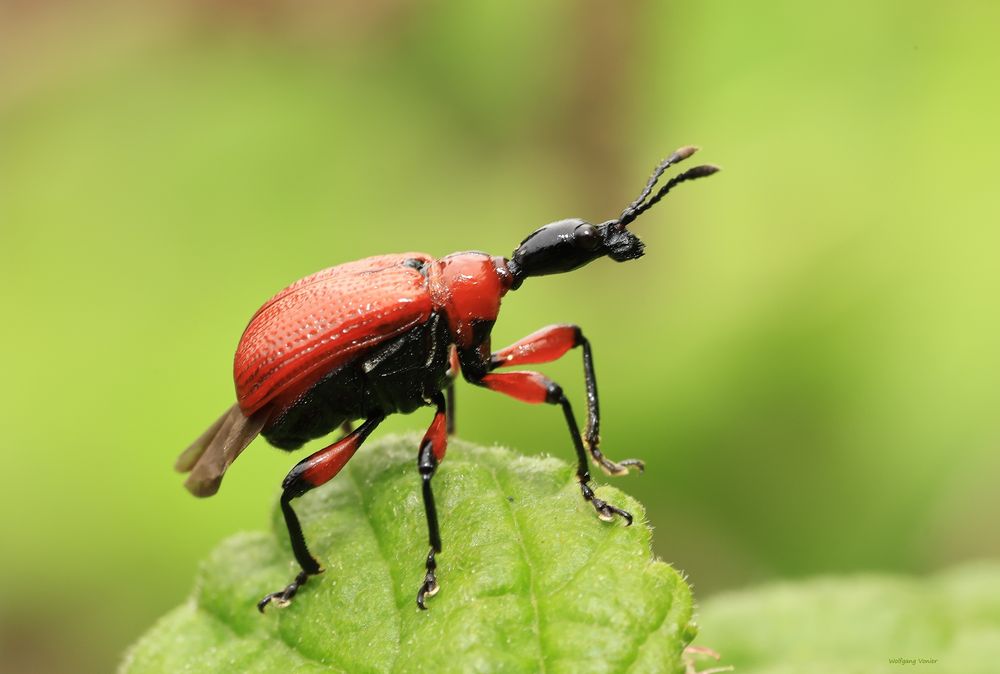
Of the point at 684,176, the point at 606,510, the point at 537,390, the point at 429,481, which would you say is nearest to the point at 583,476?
the point at 606,510

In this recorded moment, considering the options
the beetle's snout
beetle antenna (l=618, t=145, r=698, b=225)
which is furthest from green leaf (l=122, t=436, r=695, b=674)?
beetle antenna (l=618, t=145, r=698, b=225)

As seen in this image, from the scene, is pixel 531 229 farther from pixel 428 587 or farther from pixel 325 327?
pixel 428 587

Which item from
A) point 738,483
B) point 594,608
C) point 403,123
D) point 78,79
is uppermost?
point 78,79

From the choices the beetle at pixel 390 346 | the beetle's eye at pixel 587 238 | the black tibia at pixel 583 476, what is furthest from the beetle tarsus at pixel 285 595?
the beetle's eye at pixel 587 238

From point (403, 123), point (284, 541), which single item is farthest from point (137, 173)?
point (284, 541)

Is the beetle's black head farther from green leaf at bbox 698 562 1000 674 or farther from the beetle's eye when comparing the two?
green leaf at bbox 698 562 1000 674

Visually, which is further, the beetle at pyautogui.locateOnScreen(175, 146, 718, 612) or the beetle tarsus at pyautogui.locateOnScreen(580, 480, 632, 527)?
the beetle at pyautogui.locateOnScreen(175, 146, 718, 612)

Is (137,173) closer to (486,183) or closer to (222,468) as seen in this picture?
(486,183)
